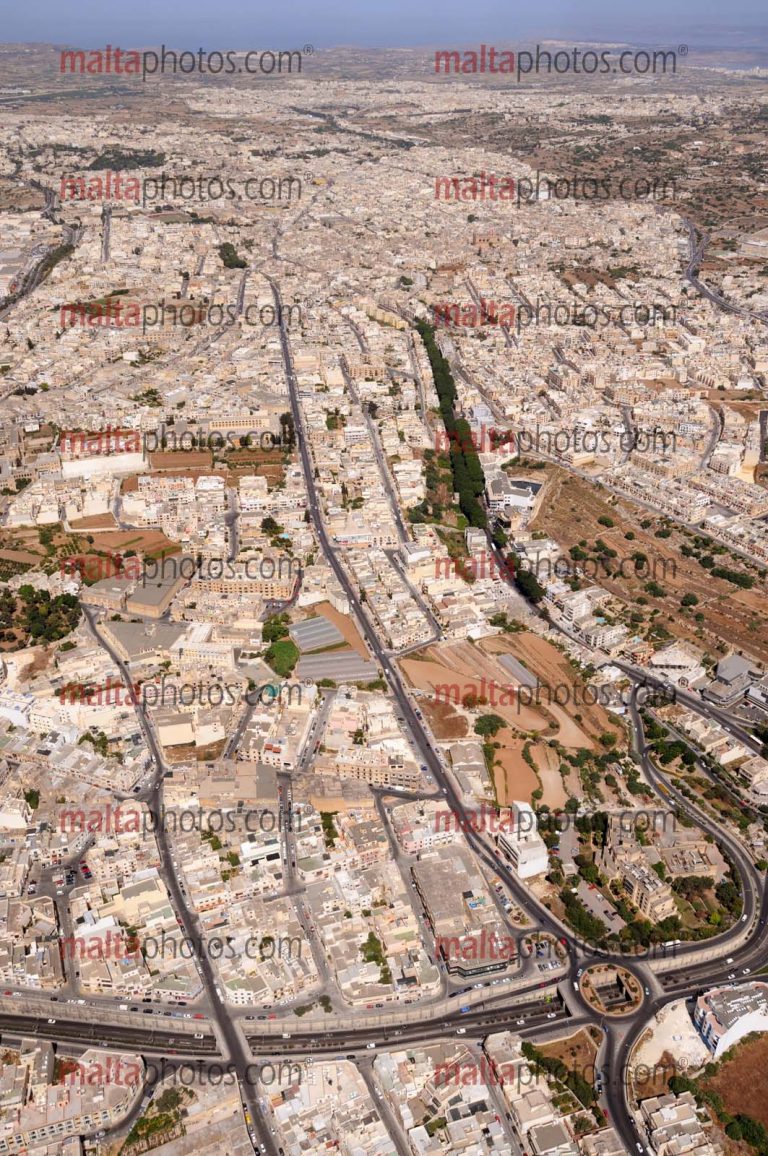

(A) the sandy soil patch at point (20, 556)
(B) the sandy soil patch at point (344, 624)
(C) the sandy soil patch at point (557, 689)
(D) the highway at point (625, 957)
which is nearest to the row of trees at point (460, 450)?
(C) the sandy soil patch at point (557, 689)

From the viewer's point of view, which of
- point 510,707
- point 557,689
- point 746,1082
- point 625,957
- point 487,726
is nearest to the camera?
point 746,1082

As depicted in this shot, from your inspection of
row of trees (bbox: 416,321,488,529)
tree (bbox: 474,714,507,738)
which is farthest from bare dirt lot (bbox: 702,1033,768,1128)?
row of trees (bbox: 416,321,488,529)

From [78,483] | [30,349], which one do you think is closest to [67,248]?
[30,349]

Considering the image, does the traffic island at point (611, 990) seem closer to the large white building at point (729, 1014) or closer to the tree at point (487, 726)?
the large white building at point (729, 1014)

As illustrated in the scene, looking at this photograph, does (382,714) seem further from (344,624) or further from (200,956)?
(200,956)

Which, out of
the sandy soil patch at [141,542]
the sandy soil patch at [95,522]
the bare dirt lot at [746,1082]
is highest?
the sandy soil patch at [95,522]

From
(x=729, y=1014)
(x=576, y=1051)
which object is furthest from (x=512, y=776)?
(x=729, y=1014)

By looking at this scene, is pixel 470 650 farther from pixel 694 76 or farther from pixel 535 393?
pixel 694 76

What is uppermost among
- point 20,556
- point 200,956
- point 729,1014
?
point 20,556

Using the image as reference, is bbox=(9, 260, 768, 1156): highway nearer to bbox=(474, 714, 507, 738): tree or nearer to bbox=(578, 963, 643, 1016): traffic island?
bbox=(578, 963, 643, 1016): traffic island
